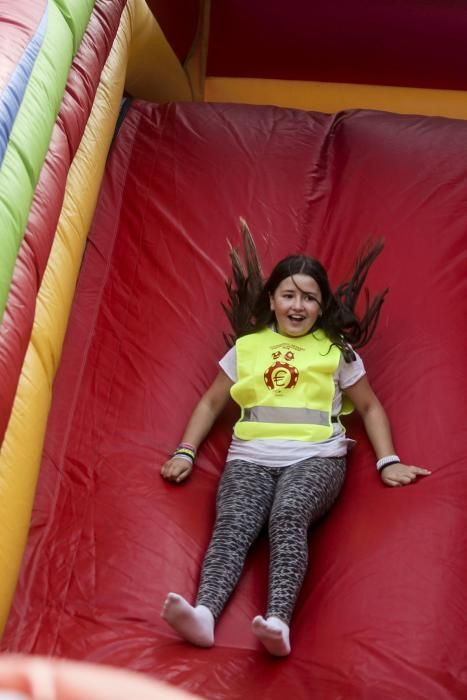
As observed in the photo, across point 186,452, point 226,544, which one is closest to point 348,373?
point 186,452

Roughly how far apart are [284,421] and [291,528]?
267 mm

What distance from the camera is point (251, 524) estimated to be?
6.68ft

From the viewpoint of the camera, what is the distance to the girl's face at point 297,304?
7.55 feet

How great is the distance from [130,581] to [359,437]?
57cm

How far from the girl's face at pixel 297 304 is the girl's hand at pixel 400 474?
0.34 metres

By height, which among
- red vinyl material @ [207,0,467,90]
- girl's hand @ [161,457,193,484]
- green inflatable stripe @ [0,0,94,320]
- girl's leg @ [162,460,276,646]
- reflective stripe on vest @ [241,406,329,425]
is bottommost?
girl's leg @ [162,460,276,646]

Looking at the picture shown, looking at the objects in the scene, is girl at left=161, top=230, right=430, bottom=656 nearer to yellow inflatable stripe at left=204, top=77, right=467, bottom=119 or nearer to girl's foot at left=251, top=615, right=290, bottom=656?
girl's foot at left=251, top=615, right=290, bottom=656

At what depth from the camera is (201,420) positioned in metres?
2.28

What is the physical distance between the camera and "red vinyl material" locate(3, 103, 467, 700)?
6.07 ft

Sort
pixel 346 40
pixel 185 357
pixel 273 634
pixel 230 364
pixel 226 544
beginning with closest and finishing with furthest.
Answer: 1. pixel 273 634
2. pixel 226 544
3. pixel 230 364
4. pixel 185 357
5. pixel 346 40

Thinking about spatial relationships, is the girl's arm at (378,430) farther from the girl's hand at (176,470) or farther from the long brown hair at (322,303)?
the girl's hand at (176,470)

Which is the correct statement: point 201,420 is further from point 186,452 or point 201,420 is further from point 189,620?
point 189,620

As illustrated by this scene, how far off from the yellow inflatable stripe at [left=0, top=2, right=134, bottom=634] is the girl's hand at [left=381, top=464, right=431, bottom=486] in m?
0.64

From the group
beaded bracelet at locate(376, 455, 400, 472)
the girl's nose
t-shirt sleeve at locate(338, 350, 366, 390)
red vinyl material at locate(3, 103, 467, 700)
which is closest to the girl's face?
the girl's nose
